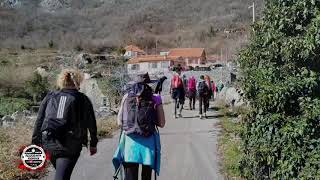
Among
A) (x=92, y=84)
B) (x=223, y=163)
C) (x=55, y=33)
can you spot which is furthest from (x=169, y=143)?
(x=55, y=33)

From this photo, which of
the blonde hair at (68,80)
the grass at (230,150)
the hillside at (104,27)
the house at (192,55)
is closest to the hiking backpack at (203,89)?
the grass at (230,150)

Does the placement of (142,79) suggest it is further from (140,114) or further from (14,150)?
(14,150)

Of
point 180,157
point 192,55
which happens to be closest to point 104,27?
point 192,55

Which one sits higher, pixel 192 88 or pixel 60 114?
pixel 60 114

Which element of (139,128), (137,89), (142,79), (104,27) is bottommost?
(139,128)

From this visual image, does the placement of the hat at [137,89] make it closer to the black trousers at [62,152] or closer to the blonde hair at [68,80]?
the blonde hair at [68,80]

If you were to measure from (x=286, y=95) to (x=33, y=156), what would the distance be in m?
3.27

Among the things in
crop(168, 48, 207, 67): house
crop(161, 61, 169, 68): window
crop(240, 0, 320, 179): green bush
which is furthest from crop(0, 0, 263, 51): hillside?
crop(240, 0, 320, 179): green bush

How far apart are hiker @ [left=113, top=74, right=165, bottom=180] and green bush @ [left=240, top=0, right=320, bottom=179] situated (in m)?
1.69

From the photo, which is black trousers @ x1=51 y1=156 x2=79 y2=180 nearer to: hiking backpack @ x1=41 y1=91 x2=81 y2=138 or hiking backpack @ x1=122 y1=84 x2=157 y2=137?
hiking backpack @ x1=41 y1=91 x2=81 y2=138

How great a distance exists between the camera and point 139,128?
6289mm

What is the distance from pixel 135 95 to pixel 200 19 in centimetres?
19105

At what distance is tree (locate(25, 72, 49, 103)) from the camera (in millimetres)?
56250

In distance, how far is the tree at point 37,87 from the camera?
56.2 meters
